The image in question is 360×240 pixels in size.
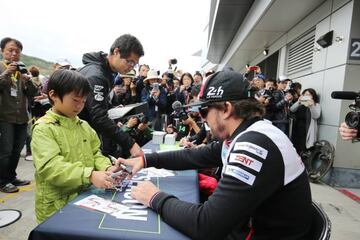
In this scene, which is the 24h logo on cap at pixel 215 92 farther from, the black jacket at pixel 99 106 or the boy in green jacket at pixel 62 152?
the black jacket at pixel 99 106

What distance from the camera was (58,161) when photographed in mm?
1471

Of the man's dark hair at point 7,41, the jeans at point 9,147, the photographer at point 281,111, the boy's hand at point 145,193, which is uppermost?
the man's dark hair at point 7,41

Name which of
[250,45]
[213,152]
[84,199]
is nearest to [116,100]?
[213,152]

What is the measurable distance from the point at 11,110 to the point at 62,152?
2456 mm

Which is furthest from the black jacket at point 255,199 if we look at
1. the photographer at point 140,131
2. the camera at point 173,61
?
the camera at point 173,61

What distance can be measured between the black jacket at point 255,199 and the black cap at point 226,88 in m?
0.20

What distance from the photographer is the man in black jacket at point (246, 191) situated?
106cm

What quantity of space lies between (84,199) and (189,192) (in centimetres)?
58

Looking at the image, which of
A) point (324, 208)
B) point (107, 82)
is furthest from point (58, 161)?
point (324, 208)

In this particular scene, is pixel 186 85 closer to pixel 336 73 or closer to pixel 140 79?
pixel 140 79

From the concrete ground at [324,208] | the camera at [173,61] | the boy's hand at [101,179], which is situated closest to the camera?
the boy's hand at [101,179]

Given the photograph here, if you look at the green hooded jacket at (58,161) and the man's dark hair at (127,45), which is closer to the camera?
the green hooded jacket at (58,161)

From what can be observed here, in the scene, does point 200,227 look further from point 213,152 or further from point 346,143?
point 346,143

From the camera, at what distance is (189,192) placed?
1.60 m
